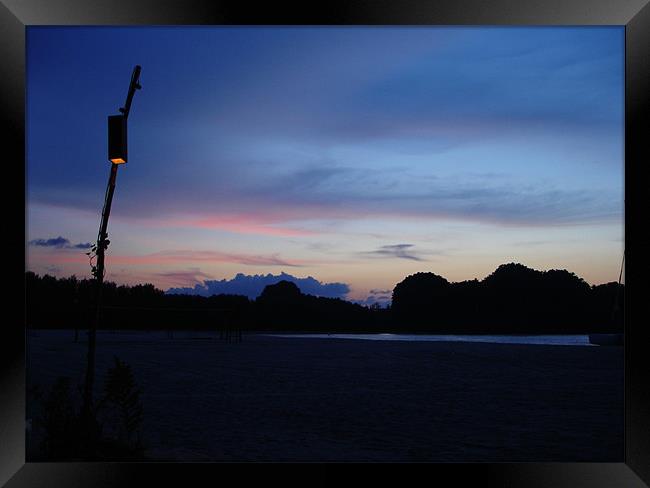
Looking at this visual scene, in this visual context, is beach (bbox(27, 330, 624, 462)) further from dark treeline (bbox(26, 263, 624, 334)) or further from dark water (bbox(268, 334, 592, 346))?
dark treeline (bbox(26, 263, 624, 334))

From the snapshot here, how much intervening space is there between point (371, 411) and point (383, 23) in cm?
451

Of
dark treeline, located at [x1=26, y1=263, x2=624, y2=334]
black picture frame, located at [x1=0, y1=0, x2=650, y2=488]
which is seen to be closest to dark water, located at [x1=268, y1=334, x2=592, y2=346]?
dark treeline, located at [x1=26, y1=263, x2=624, y2=334]

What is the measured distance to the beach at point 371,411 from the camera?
4.70 metres

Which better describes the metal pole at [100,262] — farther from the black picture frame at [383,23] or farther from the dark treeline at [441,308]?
the dark treeline at [441,308]

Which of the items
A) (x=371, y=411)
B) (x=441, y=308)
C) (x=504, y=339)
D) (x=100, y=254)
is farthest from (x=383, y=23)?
(x=441, y=308)

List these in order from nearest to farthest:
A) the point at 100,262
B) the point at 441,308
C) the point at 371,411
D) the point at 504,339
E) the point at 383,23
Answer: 1. the point at 383,23
2. the point at 100,262
3. the point at 371,411
4. the point at 504,339
5. the point at 441,308

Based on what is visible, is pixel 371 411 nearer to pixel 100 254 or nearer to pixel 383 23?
pixel 100 254

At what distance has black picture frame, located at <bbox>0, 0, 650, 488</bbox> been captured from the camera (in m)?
2.87

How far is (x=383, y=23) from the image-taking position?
299 centimetres

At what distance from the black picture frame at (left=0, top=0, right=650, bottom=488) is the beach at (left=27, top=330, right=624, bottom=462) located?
140 centimetres

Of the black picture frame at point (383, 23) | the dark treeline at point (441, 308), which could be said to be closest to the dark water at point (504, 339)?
the dark treeline at point (441, 308)

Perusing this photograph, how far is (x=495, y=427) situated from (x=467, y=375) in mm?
4867

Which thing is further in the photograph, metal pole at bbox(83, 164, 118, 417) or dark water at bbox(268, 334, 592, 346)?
dark water at bbox(268, 334, 592, 346)

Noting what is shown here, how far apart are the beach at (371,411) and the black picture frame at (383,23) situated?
1403 millimetres
